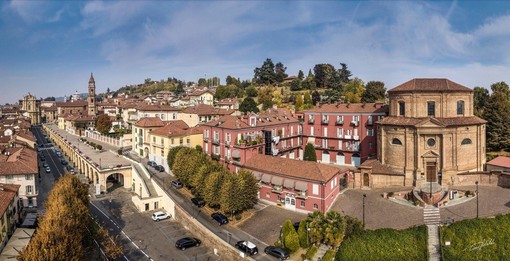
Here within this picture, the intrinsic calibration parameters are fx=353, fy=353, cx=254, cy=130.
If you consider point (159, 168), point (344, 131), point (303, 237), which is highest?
point (344, 131)

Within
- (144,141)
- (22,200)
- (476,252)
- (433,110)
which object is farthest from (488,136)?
(22,200)

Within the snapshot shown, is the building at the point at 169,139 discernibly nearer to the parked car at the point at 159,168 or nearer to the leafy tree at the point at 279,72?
the parked car at the point at 159,168

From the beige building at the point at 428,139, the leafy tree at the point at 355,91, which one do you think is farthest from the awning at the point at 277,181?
the leafy tree at the point at 355,91

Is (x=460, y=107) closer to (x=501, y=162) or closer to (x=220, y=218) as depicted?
(x=501, y=162)

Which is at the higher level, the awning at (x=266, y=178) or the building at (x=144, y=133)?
the building at (x=144, y=133)

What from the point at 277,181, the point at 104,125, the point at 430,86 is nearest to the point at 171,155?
the point at 277,181

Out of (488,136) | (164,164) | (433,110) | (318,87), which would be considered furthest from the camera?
(318,87)

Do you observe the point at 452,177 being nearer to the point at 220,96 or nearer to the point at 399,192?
the point at 399,192
